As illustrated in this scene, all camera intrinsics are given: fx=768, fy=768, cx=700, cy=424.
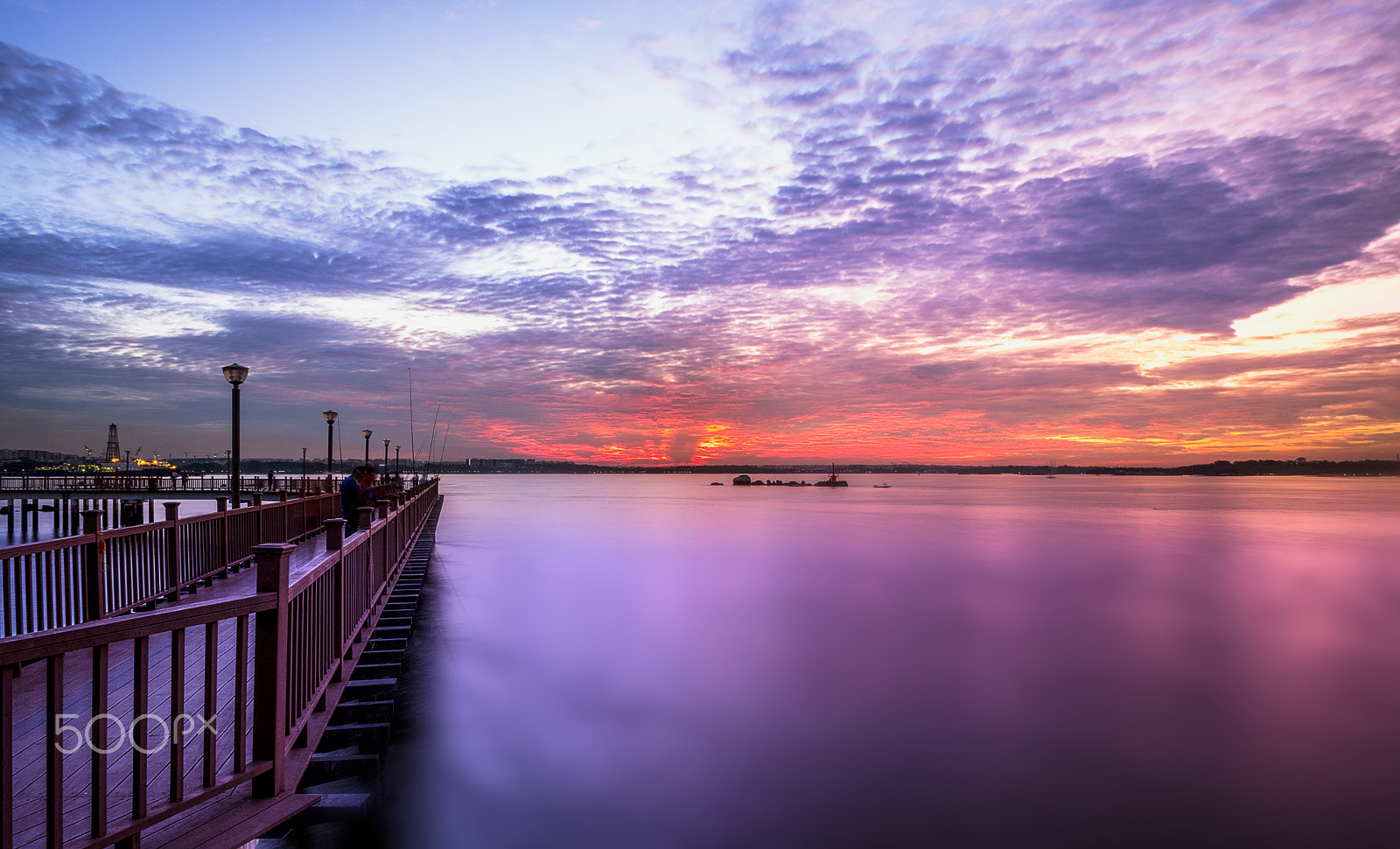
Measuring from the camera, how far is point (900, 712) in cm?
1010

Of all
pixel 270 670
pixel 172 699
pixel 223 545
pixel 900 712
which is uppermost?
pixel 172 699

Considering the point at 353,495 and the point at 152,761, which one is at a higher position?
the point at 353,495

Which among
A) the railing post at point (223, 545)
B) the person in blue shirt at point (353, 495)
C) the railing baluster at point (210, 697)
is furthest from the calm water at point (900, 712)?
the railing post at point (223, 545)

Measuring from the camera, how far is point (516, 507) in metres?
64.0

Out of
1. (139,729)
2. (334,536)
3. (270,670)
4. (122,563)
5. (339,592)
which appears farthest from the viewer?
(122,563)

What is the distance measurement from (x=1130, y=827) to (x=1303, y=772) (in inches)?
124

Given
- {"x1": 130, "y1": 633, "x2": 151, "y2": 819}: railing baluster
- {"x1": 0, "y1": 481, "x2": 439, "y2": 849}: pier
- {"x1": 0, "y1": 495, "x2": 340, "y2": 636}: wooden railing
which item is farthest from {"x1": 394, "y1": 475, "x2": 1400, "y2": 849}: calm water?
{"x1": 0, "y1": 495, "x2": 340, "y2": 636}: wooden railing

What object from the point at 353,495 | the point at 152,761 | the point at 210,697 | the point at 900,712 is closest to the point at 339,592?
the point at 152,761

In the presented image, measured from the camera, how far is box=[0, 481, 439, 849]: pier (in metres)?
2.87

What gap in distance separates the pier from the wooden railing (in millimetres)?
28

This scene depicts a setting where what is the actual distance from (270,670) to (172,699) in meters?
0.90

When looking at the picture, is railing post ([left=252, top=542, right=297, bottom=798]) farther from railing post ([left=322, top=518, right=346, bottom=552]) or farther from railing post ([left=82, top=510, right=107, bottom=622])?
railing post ([left=82, top=510, right=107, bottom=622])

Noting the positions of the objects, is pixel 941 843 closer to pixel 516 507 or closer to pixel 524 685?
pixel 524 685

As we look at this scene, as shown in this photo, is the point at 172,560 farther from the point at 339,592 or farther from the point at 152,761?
the point at 152,761
